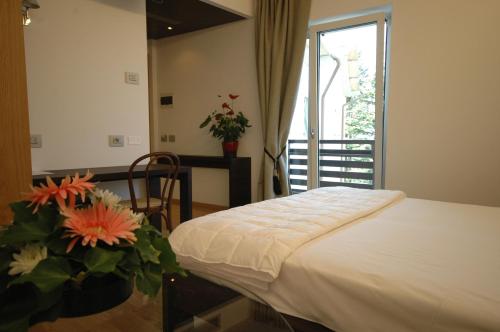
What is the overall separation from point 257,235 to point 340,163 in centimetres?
262

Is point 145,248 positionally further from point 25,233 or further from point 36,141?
point 36,141

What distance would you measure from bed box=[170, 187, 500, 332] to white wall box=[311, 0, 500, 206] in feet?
4.50

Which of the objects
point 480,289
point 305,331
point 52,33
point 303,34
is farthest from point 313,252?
point 303,34

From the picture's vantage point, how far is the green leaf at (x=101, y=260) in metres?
0.60

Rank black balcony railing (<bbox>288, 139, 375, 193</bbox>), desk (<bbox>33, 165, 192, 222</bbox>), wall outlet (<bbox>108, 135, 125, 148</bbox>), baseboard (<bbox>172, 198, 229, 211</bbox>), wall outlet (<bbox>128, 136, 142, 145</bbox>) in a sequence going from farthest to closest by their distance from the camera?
1. baseboard (<bbox>172, 198, 229, 211</bbox>)
2. black balcony railing (<bbox>288, 139, 375, 193</bbox>)
3. wall outlet (<bbox>128, 136, 142, 145</bbox>)
4. wall outlet (<bbox>108, 135, 125, 148</bbox>)
5. desk (<bbox>33, 165, 192, 222</bbox>)

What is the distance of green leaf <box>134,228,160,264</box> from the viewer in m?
0.68

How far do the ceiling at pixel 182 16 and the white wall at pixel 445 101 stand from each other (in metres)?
1.68

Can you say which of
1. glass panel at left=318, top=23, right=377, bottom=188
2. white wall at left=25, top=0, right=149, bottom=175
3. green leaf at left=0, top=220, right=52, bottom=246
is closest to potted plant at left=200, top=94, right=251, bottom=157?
glass panel at left=318, top=23, right=377, bottom=188

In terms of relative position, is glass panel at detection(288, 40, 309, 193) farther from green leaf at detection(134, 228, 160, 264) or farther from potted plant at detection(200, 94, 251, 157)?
green leaf at detection(134, 228, 160, 264)

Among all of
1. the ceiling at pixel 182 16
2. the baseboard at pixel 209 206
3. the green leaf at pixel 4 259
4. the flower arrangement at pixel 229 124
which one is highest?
the ceiling at pixel 182 16

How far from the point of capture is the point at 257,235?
140cm

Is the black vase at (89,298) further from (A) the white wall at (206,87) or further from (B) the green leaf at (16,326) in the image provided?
(A) the white wall at (206,87)

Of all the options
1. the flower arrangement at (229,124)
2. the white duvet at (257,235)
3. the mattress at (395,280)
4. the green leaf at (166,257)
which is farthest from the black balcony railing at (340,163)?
the green leaf at (166,257)

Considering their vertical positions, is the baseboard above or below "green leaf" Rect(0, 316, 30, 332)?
below
